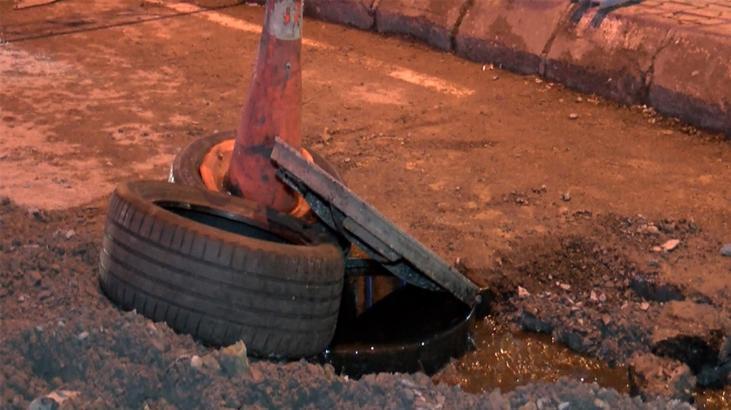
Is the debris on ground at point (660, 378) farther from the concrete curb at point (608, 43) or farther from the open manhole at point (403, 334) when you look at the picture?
the concrete curb at point (608, 43)

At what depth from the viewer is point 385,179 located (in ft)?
16.4

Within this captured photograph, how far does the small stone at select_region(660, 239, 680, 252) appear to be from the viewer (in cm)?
429

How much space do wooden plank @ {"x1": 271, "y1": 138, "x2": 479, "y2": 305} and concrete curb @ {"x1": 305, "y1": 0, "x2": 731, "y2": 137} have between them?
295cm

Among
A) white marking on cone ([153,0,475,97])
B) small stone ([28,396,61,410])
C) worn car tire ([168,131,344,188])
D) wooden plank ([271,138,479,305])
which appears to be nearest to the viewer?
small stone ([28,396,61,410])

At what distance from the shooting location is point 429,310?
3.80 m

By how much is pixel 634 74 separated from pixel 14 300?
4167 millimetres

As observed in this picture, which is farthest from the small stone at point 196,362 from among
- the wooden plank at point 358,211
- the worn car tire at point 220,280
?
the wooden plank at point 358,211

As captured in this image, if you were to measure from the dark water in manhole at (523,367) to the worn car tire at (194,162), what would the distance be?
89 centimetres

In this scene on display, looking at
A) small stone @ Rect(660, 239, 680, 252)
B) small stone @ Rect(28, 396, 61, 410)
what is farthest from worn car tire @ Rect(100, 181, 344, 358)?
small stone @ Rect(660, 239, 680, 252)

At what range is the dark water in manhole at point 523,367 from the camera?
358cm

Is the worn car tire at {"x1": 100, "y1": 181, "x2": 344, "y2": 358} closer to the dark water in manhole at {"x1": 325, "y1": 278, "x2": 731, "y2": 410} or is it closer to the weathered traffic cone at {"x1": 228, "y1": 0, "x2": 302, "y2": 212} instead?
the dark water in manhole at {"x1": 325, "y1": 278, "x2": 731, "y2": 410}

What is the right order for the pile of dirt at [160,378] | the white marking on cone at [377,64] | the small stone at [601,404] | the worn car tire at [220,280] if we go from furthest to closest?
the white marking on cone at [377,64], the worn car tire at [220,280], the small stone at [601,404], the pile of dirt at [160,378]

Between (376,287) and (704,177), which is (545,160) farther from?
(376,287)

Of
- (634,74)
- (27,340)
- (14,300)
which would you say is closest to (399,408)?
(27,340)
